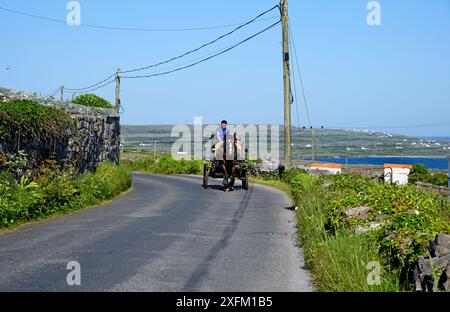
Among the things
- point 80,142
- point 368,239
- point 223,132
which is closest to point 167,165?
point 223,132

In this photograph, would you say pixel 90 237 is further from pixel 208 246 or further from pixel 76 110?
pixel 76 110

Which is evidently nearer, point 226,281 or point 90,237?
point 226,281

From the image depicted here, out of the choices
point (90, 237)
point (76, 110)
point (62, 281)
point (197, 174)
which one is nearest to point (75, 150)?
point (76, 110)

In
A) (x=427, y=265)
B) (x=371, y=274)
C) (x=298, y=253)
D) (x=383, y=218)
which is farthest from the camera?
(x=298, y=253)

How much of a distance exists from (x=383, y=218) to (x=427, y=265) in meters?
3.02

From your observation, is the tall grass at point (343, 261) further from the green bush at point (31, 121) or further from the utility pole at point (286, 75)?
the utility pole at point (286, 75)

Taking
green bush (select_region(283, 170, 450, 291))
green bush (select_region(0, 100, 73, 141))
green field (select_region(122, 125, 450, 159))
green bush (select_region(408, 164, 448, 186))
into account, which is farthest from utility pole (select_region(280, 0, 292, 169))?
green bush (select_region(283, 170, 450, 291))

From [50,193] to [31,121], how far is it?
180 cm

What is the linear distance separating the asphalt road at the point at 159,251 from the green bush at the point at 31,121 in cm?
228

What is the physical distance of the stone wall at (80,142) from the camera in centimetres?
1482

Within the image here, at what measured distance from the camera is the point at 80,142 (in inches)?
739

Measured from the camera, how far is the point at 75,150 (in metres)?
18.2

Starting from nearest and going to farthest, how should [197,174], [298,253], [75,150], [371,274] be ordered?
[371,274]
[298,253]
[75,150]
[197,174]
